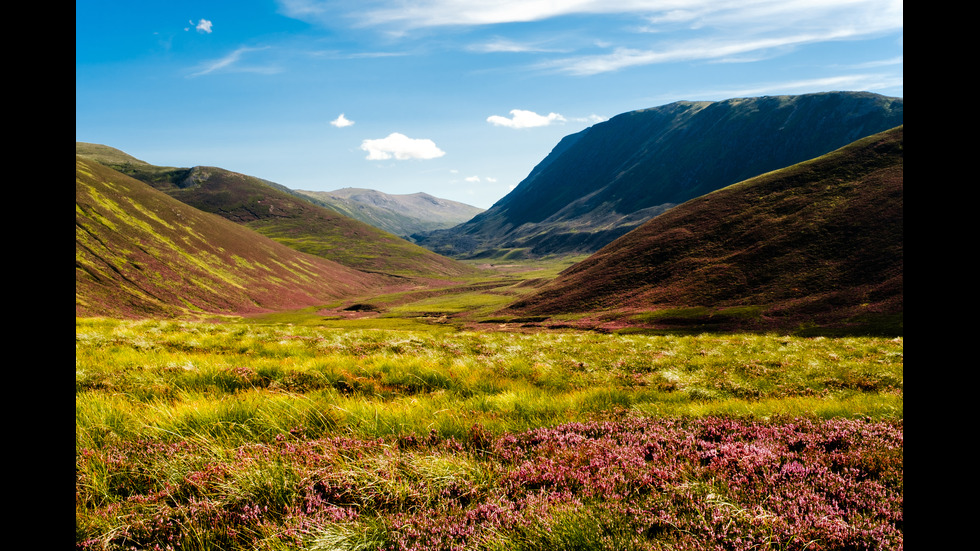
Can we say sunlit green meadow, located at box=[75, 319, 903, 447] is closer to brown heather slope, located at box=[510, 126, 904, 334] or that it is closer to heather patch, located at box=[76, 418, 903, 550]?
heather patch, located at box=[76, 418, 903, 550]

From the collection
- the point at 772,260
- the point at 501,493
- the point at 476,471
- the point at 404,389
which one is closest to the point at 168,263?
the point at 404,389

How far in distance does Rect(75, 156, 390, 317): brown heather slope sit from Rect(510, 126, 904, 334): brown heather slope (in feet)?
256

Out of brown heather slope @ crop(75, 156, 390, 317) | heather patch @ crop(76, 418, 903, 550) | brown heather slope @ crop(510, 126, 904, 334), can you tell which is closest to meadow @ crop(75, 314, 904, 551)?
heather patch @ crop(76, 418, 903, 550)

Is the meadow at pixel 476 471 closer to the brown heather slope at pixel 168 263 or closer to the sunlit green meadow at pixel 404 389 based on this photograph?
the sunlit green meadow at pixel 404 389

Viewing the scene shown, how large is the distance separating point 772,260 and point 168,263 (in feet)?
464

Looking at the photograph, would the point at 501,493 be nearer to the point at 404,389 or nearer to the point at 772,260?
the point at 404,389

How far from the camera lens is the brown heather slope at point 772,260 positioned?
6331 centimetres

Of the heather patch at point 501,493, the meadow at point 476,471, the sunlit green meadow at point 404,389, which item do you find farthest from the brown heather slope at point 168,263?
the heather patch at point 501,493

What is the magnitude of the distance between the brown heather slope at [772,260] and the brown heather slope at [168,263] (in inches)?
3077

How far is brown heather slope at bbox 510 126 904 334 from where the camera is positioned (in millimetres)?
63312

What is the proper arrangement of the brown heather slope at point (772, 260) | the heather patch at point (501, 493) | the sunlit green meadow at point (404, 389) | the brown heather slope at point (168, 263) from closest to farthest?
the heather patch at point (501, 493) → the sunlit green meadow at point (404, 389) → the brown heather slope at point (772, 260) → the brown heather slope at point (168, 263)

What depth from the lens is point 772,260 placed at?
79188 mm

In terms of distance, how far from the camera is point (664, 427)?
6285mm
